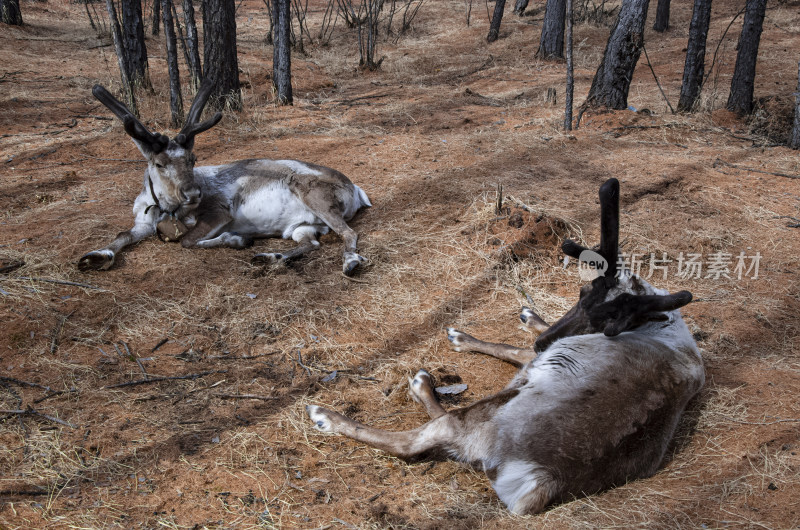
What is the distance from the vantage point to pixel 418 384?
3.71 metres

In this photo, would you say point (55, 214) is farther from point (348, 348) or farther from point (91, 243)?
point (348, 348)

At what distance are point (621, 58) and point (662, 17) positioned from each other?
33.5ft

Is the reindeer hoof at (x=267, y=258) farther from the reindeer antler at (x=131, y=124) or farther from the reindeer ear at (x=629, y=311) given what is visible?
the reindeer ear at (x=629, y=311)

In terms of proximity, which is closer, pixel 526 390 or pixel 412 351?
pixel 526 390

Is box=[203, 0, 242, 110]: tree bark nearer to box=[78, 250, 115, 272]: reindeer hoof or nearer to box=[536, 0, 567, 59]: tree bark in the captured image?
box=[78, 250, 115, 272]: reindeer hoof

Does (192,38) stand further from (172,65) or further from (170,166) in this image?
(170,166)

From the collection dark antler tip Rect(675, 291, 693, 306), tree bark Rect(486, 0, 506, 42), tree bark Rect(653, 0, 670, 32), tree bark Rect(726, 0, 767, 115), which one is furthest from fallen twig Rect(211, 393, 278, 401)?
tree bark Rect(653, 0, 670, 32)

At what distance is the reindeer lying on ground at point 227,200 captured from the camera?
5309 mm

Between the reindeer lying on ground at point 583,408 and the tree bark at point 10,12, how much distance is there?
55.4ft

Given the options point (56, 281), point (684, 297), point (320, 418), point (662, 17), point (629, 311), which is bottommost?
point (320, 418)

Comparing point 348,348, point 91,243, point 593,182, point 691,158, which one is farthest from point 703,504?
point 691,158

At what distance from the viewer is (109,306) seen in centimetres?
448

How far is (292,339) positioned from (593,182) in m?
4.40

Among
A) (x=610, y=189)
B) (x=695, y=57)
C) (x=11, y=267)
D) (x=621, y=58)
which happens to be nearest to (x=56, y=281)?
(x=11, y=267)
